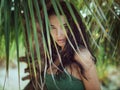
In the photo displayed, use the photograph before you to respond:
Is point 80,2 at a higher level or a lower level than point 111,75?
Answer: higher

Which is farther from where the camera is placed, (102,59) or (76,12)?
(102,59)

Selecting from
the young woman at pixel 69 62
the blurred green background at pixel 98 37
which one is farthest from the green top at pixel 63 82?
the blurred green background at pixel 98 37

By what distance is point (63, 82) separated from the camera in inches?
50.6

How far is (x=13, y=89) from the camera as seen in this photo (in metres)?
1.47

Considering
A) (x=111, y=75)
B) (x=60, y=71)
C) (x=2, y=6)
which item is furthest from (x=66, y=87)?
(x=111, y=75)

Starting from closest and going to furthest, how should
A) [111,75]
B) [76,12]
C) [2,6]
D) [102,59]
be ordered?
[2,6] < [76,12] < [102,59] < [111,75]

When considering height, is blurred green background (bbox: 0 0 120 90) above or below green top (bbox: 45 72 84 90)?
above

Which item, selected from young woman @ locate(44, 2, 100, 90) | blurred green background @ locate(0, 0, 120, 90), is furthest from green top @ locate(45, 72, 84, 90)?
blurred green background @ locate(0, 0, 120, 90)

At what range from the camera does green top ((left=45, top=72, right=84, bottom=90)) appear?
128cm

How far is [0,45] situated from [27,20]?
1.06 feet

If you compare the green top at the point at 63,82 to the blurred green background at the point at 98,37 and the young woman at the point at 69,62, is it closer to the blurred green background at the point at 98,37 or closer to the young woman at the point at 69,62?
the young woman at the point at 69,62

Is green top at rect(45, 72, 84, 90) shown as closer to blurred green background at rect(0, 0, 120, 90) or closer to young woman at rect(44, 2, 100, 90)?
young woman at rect(44, 2, 100, 90)

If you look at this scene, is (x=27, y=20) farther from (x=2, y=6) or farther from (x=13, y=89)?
(x=13, y=89)

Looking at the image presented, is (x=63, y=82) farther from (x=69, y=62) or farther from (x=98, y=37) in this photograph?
(x=98, y=37)
